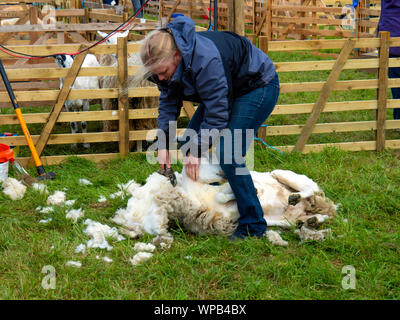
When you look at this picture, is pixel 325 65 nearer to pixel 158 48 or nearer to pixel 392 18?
pixel 392 18

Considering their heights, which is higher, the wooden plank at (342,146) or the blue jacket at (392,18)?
the blue jacket at (392,18)

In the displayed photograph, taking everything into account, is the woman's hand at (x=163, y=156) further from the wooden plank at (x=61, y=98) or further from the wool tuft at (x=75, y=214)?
the wooden plank at (x=61, y=98)

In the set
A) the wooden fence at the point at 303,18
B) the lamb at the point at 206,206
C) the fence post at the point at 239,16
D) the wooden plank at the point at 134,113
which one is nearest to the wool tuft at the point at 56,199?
the lamb at the point at 206,206

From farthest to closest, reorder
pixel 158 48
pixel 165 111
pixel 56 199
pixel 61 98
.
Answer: pixel 61 98 → pixel 56 199 → pixel 165 111 → pixel 158 48

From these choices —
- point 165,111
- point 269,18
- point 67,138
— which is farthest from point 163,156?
point 269,18

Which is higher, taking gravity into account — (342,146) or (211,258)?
(342,146)

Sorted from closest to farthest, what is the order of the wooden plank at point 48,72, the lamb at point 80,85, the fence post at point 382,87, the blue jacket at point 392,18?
the wooden plank at point 48,72, the fence post at point 382,87, the lamb at point 80,85, the blue jacket at point 392,18

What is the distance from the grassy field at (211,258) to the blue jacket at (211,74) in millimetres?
868

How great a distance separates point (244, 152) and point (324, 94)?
252cm

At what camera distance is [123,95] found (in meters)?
5.46

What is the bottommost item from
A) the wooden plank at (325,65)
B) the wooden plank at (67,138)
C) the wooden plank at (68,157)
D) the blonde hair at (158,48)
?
the wooden plank at (68,157)

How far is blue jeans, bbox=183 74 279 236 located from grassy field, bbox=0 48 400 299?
193 mm

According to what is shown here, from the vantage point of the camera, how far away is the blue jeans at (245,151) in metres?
3.44
